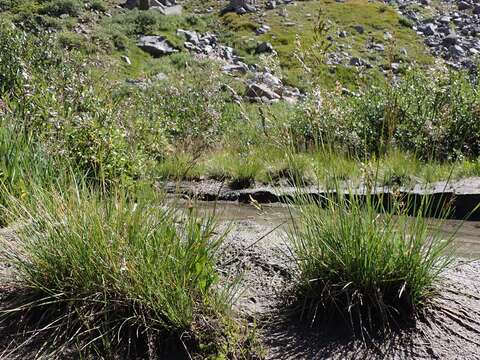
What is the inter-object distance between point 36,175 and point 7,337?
1.81 m

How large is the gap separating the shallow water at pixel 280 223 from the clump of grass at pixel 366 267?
644 mm

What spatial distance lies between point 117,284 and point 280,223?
234cm

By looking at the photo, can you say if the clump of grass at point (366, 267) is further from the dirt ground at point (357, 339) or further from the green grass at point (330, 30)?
the green grass at point (330, 30)

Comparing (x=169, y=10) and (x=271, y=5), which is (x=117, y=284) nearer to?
(x=169, y=10)

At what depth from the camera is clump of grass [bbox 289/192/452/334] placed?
10.8ft

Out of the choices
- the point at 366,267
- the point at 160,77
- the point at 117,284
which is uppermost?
the point at 366,267

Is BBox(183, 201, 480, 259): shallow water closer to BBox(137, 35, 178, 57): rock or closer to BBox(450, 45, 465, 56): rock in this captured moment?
BBox(137, 35, 178, 57): rock

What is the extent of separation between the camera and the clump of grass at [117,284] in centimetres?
316

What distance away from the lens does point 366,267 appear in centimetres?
329

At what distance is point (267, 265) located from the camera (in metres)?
4.07

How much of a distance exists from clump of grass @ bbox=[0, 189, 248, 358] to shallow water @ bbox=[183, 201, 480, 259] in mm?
674

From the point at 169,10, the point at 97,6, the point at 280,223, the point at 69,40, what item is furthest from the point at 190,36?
the point at 280,223

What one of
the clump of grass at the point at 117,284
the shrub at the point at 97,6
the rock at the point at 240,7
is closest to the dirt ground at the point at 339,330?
the clump of grass at the point at 117,284

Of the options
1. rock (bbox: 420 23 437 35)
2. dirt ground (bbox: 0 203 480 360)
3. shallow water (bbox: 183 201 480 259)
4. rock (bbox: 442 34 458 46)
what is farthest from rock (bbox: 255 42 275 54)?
dirt ground (bbox: 0 203 480 360)
